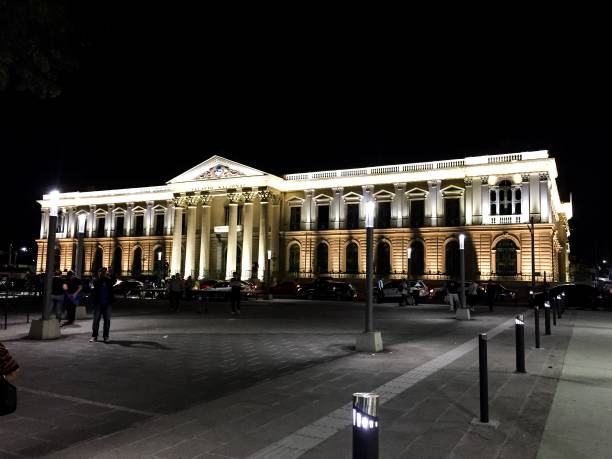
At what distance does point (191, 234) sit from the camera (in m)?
57.3

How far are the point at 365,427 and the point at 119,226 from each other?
68371 millimetres

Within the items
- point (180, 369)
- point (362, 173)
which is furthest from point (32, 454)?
point (362, 173)

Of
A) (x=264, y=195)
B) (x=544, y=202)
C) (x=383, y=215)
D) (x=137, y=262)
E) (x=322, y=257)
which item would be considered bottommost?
(x=137, y=262)

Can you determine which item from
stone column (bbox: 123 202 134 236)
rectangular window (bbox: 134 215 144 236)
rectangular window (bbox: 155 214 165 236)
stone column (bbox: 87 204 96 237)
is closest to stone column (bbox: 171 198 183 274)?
rectangular window (bbox: 155 214 165 236)

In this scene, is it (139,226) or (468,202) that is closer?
(468,202)

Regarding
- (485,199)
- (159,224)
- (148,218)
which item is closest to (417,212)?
(485,199)

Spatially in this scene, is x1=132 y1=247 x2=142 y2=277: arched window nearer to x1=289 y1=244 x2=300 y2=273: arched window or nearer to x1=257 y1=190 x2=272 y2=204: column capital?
x1=257 y1=190 x2=272 y2=204: column capital

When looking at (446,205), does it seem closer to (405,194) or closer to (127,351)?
(405,194)

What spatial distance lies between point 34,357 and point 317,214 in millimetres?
45028

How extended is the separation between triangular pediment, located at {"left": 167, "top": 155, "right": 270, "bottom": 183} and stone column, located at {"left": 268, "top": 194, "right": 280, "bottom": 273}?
12.7 ft

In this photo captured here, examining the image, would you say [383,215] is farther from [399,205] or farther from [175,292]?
[175,292]

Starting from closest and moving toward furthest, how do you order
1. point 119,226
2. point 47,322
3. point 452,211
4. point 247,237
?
1. point 47,322
2. point 452,211
3. point 247,237
4. point 119,226

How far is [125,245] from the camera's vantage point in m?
65.0

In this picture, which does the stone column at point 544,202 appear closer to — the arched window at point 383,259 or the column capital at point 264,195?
the arched window at point 383,259
